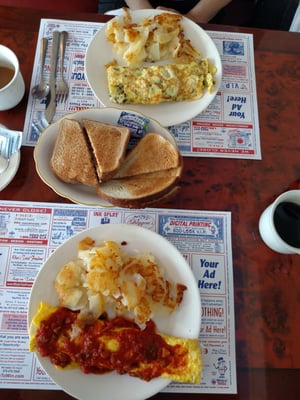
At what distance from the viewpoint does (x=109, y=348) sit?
93 cm

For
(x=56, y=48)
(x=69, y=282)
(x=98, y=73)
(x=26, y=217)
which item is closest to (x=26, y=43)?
(x=56, y=48)

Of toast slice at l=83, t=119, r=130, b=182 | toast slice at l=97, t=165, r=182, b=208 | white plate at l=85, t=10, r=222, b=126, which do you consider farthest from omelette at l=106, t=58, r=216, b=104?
toast slice at l=97, t=165, r=182, b=208

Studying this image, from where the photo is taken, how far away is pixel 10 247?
3.53 ft

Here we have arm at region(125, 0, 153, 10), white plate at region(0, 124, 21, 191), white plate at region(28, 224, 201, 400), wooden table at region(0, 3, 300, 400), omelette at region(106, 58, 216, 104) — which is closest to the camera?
white plate at region(28, 224, 201, 400)

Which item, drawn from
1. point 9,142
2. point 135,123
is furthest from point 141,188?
point 9,142

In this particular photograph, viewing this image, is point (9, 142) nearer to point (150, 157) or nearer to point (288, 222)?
point (150, 157)

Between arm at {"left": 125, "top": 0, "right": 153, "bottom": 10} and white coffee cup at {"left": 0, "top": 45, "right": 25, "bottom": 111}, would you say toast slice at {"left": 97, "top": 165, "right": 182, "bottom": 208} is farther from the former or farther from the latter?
arm at {"left": 125, "top": 0, "right": 153, "bottom": 10}

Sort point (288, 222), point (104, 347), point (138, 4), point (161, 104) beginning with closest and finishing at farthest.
Answer: point (104, 347) → point (288, 222) → point (161, 104) → point (138, 4)

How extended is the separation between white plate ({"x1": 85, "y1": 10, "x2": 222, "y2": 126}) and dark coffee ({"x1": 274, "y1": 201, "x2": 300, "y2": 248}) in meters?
0.44

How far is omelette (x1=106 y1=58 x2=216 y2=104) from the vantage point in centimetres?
121

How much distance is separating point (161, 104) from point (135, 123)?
17 cm

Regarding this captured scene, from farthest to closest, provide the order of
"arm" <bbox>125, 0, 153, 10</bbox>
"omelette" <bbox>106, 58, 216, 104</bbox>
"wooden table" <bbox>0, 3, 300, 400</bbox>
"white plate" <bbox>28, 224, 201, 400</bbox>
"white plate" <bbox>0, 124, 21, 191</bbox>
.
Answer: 1. "arm" <bbox>125, 0, 153, 10</bbox>
2. "omelette" <bbox>106, 58, 216, 104</bbox>
3. "white plate" <bbox>0, 124, 21, 191</bbox>
4. "wooden table" <bbox>0, 3, 300, 400</bbox>
5. "white plate" <bbox>28, 224, 201, 400</bbox>

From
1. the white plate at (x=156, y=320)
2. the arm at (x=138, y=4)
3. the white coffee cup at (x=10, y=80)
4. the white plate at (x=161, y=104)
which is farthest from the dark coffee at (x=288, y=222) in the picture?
the arm at (x=138, y=4)

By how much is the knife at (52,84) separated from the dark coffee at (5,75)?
13 centimetres
